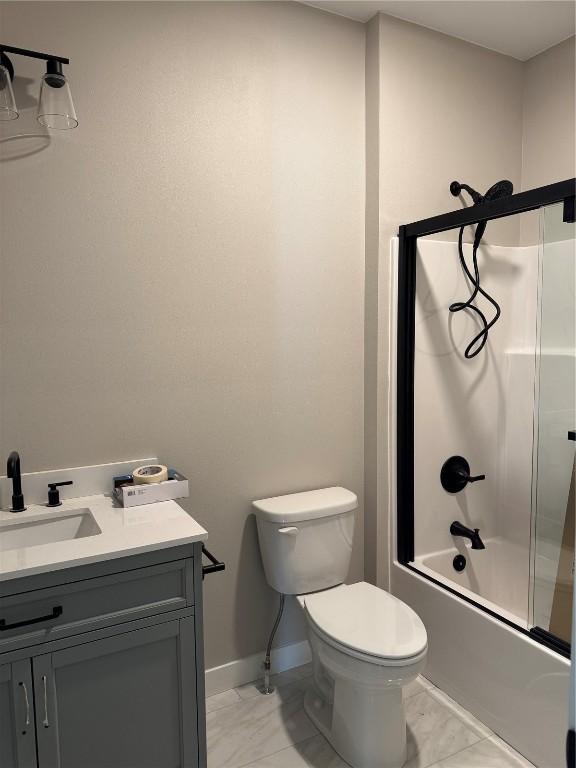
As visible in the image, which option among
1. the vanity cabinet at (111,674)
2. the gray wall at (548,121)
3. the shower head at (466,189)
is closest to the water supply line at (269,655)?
the vanity cabinet at (111,674)

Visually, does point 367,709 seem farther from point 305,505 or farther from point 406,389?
point 406,389

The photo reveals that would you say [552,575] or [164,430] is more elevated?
[164,430]

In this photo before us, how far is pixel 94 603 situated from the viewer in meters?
1.51

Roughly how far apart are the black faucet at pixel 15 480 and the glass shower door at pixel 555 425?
5.80 feet

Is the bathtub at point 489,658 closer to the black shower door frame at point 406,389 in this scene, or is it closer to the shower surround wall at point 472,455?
the shower surround wall at point 472,455

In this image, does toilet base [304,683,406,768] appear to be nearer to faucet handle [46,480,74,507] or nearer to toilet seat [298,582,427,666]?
toilet seat [298,582,427,666]

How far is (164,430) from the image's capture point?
213 cm

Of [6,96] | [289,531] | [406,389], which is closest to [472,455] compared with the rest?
[406,389]

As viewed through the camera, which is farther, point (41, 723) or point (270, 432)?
point (270, 432)

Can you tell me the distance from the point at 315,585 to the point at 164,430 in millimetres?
855

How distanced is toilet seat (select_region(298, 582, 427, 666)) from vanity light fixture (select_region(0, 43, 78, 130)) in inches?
71.6

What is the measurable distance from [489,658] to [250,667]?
949 millimetres

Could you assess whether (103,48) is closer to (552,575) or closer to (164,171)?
(164,171)

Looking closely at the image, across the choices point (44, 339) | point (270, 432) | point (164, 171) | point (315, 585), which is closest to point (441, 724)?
point (315, 585)
